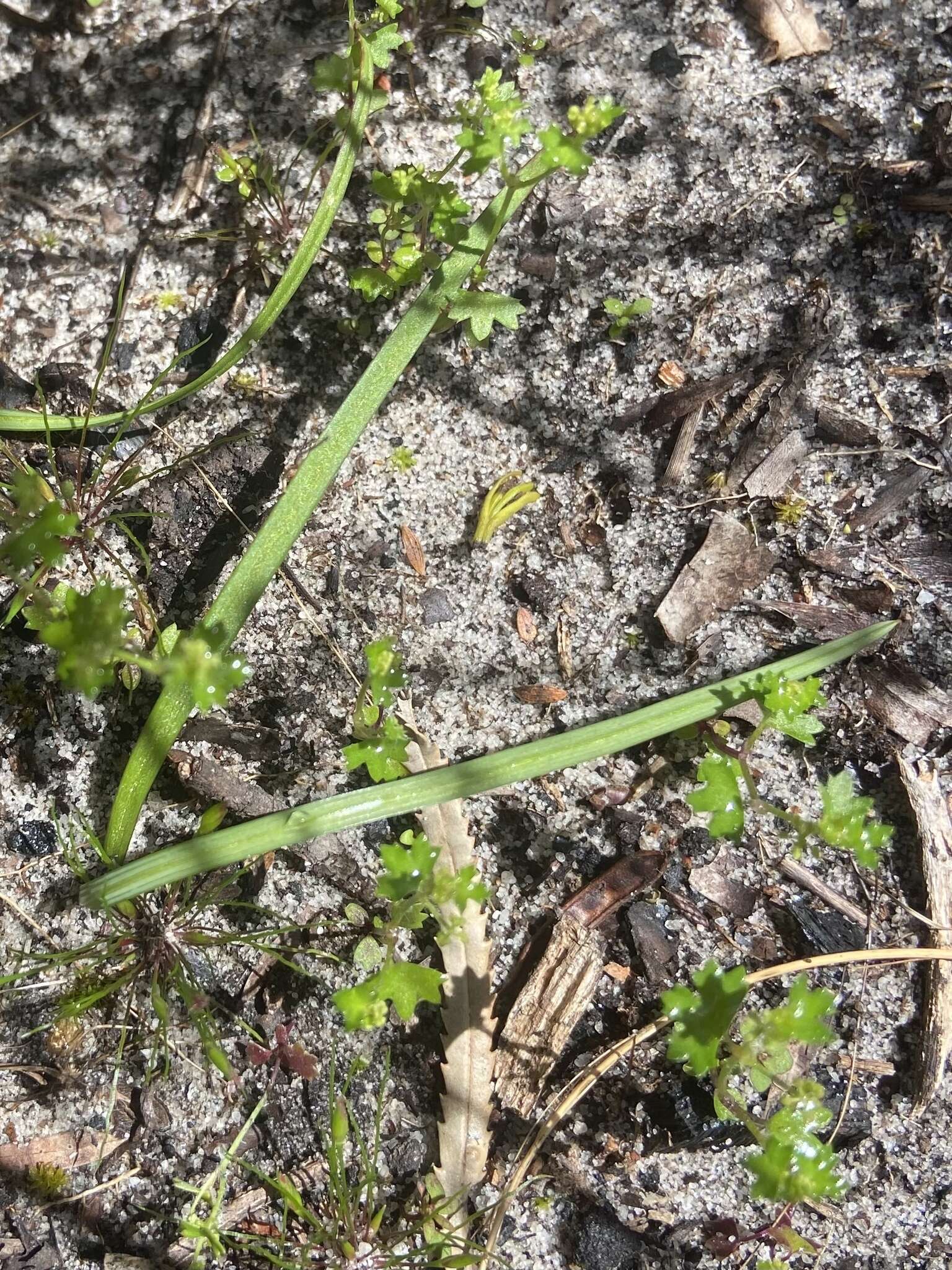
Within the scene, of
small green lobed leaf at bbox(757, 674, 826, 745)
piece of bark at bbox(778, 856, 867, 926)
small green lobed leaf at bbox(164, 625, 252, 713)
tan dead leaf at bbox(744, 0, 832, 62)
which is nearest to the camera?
small green lobed leaf at bbox(164, 625, 252, 713)

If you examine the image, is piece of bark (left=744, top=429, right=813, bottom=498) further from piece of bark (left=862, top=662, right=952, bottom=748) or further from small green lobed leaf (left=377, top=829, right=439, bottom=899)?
small green lobed leaf (left=377, top=829, right=439, bottom=899)

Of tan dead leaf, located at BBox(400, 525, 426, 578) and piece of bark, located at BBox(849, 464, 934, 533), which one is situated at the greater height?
piece of bark, located at BBox(849, 464, 934, 533)

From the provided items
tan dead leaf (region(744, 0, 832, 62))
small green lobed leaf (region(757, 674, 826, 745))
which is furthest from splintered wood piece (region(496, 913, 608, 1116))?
tan dead leaf (region(744, 0, 832, 62))

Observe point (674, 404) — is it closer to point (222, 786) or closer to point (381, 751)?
point (381, 751)

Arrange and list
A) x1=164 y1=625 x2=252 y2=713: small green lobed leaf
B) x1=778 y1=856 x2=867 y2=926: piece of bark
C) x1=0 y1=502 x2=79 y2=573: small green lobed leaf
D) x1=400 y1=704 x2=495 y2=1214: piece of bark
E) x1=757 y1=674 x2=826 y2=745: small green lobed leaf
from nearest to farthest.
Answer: x1=164 y1=625 x2=252 y2=713: small green lobed leaf < x1=0 y1=502 x2=79 y2=573: small green lobed leaf < x1=757 y1=674 x2=826 y2=745: small green lobed leaf < x1=400 y1=704 x2=495 y2=1214: piece of bark < x1=778 y1=856 x2=867 y2=926: piece of bark

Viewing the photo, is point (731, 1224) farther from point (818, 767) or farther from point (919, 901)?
point (818, 767)

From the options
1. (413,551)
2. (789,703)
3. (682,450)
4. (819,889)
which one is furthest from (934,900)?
(413,551)

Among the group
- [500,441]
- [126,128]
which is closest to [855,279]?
[500,441]
